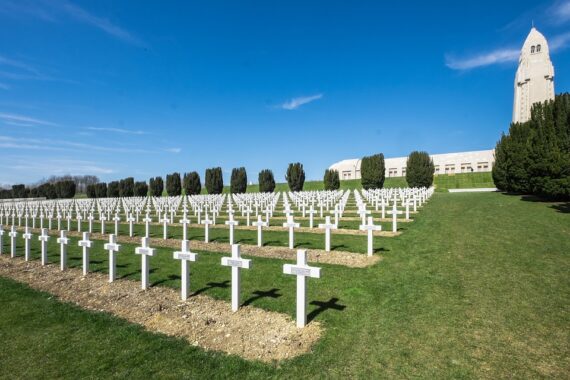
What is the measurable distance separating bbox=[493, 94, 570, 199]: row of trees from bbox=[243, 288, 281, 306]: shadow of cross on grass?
18369mm

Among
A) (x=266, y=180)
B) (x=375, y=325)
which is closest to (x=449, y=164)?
(x=266, y=180)

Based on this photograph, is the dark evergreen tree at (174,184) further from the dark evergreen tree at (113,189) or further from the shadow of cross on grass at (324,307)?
the shadow of cross on grass at (324,307)

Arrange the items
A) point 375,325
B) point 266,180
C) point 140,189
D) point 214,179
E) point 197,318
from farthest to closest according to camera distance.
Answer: point 140,189, point 214,179, point 266,180, point 197,318, point 375,325

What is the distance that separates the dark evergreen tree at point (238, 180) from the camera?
51.8 meters

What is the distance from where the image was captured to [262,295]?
609 cm

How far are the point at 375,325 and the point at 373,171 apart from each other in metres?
38.7

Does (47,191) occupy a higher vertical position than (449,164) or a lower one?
lower

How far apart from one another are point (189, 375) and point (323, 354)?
1.56 meters

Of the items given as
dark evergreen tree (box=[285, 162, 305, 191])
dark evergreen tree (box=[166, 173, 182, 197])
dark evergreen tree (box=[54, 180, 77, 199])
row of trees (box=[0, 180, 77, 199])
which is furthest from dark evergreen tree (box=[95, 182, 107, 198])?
dark evergreen tree (box=[285, 162, 305, 191])

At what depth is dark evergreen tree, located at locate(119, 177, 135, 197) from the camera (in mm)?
57406

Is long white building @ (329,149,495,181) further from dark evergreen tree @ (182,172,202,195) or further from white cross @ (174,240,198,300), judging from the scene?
white cross @ (174,240,198,300)

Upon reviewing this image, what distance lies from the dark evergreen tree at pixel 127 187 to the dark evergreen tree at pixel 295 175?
28.0m

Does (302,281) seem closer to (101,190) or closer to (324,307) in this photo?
(324,307)

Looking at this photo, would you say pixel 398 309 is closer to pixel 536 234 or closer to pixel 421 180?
pixel 536 234
